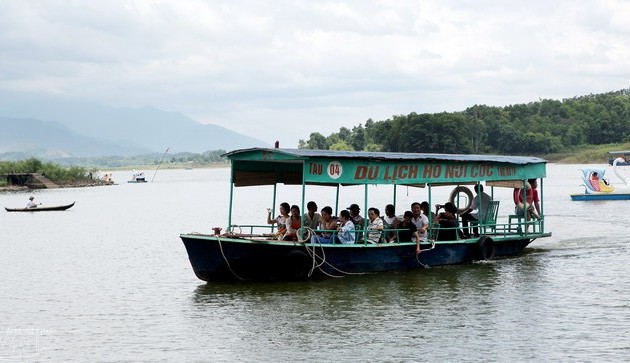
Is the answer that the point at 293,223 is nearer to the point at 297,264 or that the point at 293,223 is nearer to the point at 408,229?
the point at 297,264

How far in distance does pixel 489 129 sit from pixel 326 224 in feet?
433

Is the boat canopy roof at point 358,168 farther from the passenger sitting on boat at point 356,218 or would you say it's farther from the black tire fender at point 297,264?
the black tire fender at point 297,264

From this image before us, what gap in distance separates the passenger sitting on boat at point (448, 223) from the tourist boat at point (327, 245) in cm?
31

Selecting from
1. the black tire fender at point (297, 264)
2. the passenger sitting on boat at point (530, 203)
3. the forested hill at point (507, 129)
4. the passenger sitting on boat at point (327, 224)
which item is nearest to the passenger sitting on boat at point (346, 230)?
the passenger sitting on boat at point (327, 224)

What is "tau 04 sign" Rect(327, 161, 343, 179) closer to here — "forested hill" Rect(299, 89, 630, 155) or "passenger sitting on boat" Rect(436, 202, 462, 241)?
"passenger sitting on boat" Rect(436, 202, 462, 241)

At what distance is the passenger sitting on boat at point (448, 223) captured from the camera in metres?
23.7

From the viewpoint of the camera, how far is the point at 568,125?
152 metres

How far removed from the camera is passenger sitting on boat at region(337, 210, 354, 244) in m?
21.1

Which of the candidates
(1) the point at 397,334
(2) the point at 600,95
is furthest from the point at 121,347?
→ (2) the point at 600,95

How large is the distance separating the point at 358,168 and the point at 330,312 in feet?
14.0

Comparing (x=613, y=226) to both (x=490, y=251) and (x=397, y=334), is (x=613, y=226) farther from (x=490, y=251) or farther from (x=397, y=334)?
(x=397, y=334)

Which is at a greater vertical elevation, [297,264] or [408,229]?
[408,229]

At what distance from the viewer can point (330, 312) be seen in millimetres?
18078

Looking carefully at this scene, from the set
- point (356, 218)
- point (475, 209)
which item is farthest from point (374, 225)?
point (475, 209)
